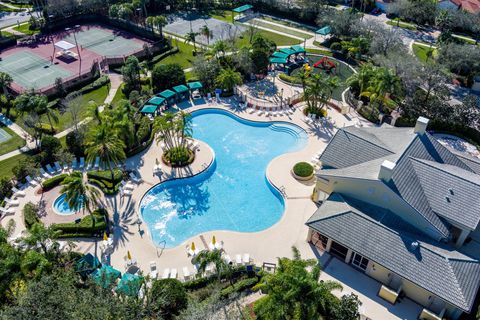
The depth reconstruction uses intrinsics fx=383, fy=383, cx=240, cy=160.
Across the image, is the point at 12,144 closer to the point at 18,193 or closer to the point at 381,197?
the point at 18,193

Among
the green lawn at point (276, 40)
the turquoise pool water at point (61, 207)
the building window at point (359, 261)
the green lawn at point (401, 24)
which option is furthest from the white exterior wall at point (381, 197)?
the green lawn at point (401, 24)

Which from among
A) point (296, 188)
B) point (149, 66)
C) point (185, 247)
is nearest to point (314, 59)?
point (149, 66)

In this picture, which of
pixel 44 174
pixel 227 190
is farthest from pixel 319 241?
pixel 44 174

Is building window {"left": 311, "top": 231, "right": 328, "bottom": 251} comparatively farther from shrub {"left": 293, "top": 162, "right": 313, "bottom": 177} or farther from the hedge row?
the hedge row

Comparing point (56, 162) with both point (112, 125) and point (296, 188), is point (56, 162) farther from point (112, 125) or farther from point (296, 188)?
point (296, 188)

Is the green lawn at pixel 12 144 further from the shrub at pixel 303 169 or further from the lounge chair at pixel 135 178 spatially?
the shrub at pixel 303 169
